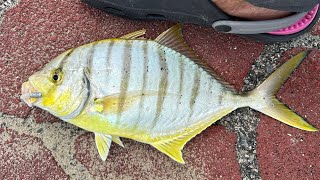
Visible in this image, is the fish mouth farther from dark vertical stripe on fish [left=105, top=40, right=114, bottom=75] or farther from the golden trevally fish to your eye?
dark vertical stripe on fish [left=105, top=40, right=114, bottom=75]

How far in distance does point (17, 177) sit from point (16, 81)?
0.38 m

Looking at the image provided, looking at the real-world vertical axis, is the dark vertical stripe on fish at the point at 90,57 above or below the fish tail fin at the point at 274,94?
above

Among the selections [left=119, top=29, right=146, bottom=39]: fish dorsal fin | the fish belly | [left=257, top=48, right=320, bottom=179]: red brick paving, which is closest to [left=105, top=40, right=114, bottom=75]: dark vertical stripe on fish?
the fish belly

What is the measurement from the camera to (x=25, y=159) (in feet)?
6.86

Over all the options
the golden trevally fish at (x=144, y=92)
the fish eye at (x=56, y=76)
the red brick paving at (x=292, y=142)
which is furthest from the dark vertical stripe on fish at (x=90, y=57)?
the red brick paving at (x=292, y=142)

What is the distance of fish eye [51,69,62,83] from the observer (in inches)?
73.4

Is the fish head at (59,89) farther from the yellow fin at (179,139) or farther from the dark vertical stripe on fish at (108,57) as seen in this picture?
the yellow fin at (179,139)

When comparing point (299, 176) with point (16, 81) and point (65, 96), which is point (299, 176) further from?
point (16, 81)

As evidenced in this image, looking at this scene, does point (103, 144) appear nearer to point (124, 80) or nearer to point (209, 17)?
point (124, 80)

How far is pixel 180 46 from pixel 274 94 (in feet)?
1.33

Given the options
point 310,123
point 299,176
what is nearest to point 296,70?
point 310,123

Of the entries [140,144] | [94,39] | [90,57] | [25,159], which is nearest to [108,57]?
[90,57]

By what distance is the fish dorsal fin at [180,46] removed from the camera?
2.04 meters

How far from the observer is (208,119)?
2021mm
